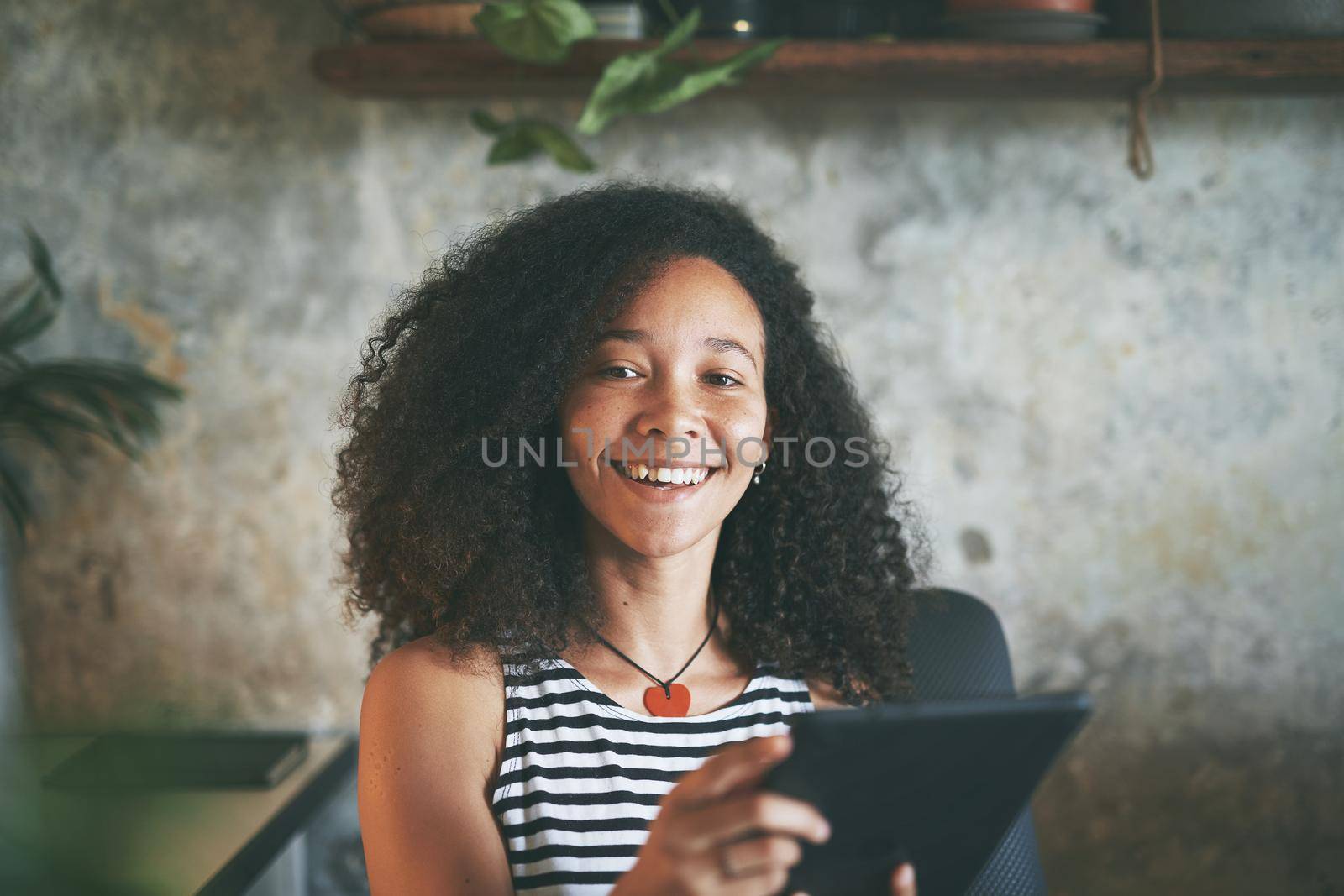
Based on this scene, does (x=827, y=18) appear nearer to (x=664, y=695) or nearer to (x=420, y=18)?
(x=420, y=18)

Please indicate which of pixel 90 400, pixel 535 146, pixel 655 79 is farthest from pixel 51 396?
pixel 655 79

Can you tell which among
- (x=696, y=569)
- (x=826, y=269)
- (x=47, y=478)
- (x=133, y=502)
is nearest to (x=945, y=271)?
(x=826, y=269)

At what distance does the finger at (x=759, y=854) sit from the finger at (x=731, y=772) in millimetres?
40

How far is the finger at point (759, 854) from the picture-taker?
2.53 ft

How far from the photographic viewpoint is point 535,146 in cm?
190

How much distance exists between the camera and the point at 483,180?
2102mm

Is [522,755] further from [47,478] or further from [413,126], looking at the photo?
[47,478]

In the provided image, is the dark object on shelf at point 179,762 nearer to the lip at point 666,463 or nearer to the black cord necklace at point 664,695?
the black cord necklace at point 664,695

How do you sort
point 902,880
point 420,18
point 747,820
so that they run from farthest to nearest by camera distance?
1. point 420,18
2. point 902,880
3. point 747,820

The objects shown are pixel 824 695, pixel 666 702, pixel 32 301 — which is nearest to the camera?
pixel 666 702

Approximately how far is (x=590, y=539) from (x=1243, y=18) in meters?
Answer: 1.48

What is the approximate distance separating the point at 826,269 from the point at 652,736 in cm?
117

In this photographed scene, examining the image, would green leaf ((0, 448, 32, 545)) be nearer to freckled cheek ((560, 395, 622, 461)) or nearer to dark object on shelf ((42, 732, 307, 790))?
dark object on shelf ((42, 732, 307, 790))

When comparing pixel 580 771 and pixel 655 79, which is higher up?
pixel 655 79
